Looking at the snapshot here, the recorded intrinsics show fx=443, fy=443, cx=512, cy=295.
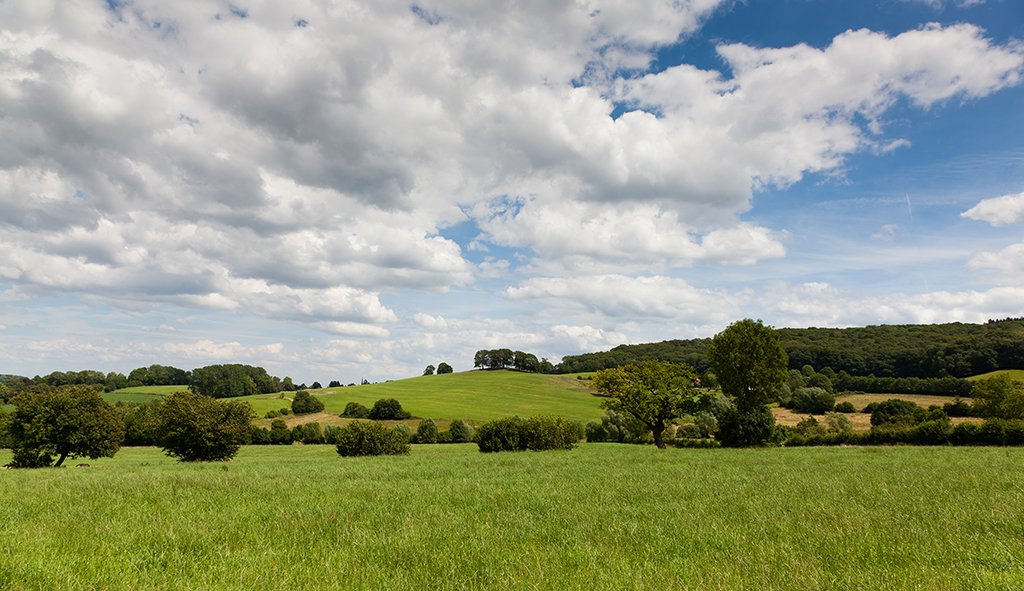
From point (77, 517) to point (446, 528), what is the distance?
6064 mm

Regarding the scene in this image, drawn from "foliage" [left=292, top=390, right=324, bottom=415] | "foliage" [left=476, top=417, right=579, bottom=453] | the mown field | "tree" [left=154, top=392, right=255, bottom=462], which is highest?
the mown field

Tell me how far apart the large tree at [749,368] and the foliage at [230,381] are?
427 feet

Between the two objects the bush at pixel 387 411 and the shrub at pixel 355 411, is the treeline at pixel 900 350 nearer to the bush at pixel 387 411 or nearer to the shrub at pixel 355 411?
the bush at pixel 387 411

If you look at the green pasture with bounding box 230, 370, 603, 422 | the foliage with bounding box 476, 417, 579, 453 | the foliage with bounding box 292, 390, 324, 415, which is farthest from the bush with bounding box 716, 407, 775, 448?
the foliage with bounding box 292, 390, 324, 415

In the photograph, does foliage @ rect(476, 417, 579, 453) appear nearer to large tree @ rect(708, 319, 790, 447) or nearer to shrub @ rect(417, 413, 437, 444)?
large tree @ rect(708, 319, 790, 447)

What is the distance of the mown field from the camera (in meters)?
4.40

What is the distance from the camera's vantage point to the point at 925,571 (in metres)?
4.45

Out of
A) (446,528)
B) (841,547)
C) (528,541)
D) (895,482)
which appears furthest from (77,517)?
(895,482)

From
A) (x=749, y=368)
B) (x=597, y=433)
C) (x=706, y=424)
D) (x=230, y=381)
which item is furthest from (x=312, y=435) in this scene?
(x=230, y=381)

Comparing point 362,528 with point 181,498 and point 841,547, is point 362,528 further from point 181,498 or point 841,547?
point 841,547

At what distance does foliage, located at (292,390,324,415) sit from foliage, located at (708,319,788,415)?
282 feet

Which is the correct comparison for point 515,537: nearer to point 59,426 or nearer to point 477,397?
point 59,426

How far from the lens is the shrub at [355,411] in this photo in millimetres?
92963

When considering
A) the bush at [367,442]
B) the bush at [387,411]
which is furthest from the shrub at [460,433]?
the bush at [367,442]
